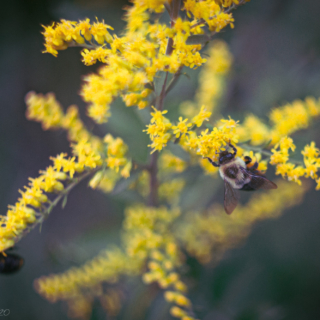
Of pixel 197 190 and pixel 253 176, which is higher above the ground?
pixel 197 190

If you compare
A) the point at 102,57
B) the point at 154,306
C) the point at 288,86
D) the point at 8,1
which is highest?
the point at 8,1

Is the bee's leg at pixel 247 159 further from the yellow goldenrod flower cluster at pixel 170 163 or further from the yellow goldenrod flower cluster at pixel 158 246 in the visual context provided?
the yellow goldenrod flower cluster at pixel 158 246

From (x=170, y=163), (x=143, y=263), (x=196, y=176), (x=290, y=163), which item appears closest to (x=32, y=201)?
(x=170, y=163)

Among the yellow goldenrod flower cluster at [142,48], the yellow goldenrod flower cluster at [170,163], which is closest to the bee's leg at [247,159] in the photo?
the yellow goldenrod flower cluster at [170,163]

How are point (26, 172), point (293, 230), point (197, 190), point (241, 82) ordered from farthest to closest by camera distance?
point (26, 172) < point (293, 230) < point (241, 82) < point (197, 190)

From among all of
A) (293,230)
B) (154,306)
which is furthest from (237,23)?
(154,306)

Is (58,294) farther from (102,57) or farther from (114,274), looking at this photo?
(102,57)
